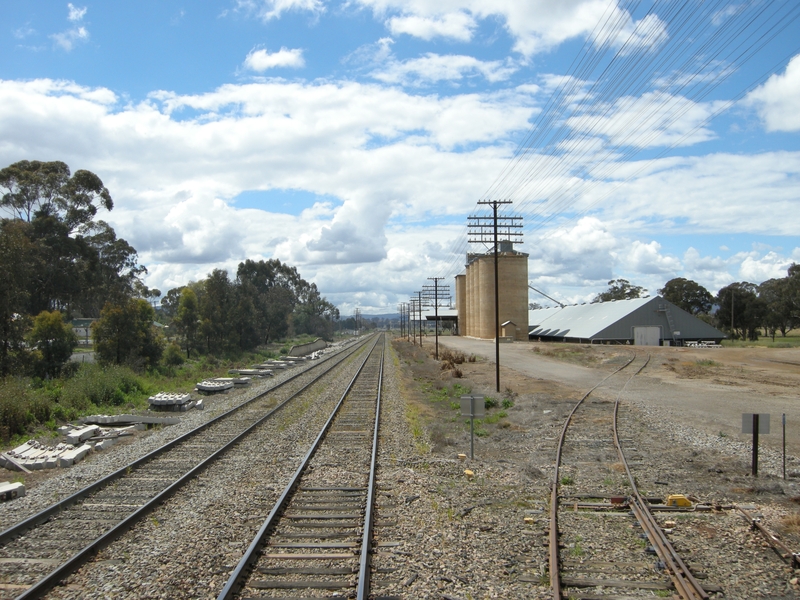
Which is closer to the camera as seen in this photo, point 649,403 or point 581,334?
point 649,403

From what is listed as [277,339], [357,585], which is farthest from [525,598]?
[277,339]

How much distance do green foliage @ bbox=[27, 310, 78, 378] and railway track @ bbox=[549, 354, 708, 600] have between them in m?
22.5

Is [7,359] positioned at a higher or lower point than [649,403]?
higher

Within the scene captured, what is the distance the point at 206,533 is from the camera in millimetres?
7918

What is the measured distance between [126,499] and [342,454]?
453 centimetres

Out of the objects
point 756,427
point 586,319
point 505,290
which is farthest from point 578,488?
point 505,290

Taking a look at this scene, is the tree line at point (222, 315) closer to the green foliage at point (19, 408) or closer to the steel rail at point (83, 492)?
the green foliage at point (19, 408)

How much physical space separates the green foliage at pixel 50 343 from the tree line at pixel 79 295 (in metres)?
0.04

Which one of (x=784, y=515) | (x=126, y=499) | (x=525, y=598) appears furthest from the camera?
(x=126, y=499)

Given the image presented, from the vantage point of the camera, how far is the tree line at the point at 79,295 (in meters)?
23.6

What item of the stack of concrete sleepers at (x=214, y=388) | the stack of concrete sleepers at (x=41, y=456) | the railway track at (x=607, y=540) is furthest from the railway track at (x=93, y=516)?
the stack of concrete sleepers at (x=214, y=388)

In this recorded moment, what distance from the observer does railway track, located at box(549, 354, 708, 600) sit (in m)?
6.49

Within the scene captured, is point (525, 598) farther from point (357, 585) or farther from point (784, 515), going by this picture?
point (784, 515)

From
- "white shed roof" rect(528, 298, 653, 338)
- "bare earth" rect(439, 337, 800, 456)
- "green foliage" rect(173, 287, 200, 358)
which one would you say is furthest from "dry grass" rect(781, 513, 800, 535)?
"white shed roof" rect(528, 298, 653, 338)
